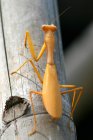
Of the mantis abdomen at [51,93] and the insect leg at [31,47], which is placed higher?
the insect leg at [31,47]

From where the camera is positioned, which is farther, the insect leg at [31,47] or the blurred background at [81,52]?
the insect leg at [31,47]

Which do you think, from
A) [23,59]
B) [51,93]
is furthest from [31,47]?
[51,93]

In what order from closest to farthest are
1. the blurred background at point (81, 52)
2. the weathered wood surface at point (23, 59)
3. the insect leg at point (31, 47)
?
1. the blurred background at point (81, 52)
2. the weathered wood surface at point (23, 59)
3. the insect leg at point (31, 47)

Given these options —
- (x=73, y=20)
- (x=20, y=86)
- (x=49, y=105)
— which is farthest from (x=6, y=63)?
(x=73, y=20)

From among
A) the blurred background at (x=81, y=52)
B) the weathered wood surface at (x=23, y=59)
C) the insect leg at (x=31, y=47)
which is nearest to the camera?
the blurred background at (x=81, y=52)

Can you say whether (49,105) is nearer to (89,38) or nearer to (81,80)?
(81,80)

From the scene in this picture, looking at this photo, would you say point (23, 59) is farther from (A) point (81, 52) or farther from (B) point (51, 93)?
(A) point (81, 52)
